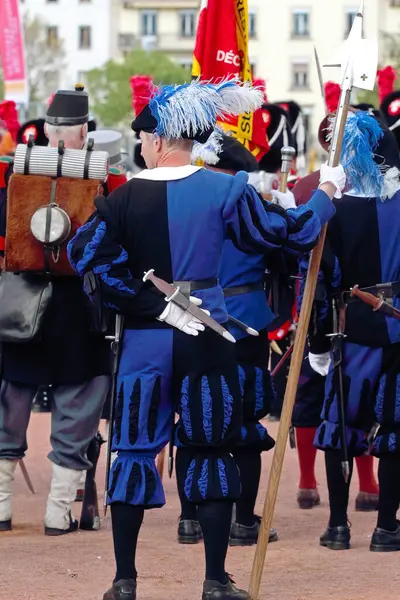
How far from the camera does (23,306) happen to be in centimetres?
682

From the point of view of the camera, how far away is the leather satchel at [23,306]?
6793mm

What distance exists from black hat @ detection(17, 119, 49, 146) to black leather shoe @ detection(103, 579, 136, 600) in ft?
11.3

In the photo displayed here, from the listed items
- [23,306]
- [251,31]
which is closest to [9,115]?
[23,306]

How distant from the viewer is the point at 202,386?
5.54 metres

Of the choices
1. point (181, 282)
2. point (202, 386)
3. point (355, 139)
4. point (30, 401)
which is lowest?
point (30, 401)

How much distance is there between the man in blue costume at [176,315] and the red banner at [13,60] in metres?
9.82

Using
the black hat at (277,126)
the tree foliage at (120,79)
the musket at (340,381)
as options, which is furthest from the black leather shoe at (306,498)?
the tree foliage at (120,79)

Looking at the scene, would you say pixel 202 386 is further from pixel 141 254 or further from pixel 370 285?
pixel 370 285

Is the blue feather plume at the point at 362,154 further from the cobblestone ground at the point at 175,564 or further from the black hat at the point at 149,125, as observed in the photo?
the cobblestone ground at the point at 175,564

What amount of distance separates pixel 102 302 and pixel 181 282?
362 mm

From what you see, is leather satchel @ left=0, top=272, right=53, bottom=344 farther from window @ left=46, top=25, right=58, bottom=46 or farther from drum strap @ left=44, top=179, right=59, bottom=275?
window @ left=46, top=25, right=58, bottom=46

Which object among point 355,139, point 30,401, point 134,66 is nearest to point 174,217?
point 355,139

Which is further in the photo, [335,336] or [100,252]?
[335,336]

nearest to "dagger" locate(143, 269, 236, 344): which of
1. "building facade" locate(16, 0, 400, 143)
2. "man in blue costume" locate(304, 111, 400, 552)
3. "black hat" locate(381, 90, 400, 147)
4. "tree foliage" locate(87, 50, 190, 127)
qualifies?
"man in blue costume" locate(304, 111, 400, 552)
